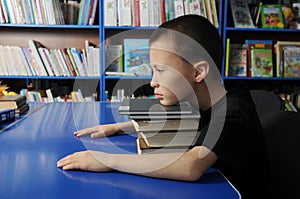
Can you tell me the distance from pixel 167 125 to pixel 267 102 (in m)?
0.65

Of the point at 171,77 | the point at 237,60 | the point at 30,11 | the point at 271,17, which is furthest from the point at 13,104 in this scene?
the point at 271,17

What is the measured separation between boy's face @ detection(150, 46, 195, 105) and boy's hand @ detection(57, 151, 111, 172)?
0.93 ft

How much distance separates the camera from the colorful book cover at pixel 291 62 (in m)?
2.66

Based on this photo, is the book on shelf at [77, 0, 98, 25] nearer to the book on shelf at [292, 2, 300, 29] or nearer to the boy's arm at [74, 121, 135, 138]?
the book on shelf at [292, 2, 300, 29]

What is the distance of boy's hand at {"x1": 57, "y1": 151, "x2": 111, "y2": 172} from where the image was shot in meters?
0.62

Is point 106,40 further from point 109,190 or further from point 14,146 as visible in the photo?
point 109,190

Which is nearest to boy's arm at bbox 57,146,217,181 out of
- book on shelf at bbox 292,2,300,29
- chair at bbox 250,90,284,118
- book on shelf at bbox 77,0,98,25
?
chair at bbox 250,90,284,118

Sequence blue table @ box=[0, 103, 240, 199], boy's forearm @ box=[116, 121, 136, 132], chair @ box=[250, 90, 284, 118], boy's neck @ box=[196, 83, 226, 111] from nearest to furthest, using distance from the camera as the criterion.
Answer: blue table @ box=[0, 103, 240, 199], boy's neck @ box=[196, 83, 226, 111], boy's forearm @ box=[116, 121, 136, 132], chair @ box=[250, 90, 284, 118]

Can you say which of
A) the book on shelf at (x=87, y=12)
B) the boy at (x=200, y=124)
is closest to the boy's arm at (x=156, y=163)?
the boy at (x=200, y=124)

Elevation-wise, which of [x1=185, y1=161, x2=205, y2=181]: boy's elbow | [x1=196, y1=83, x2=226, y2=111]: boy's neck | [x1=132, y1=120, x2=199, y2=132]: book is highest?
[x1=196, y1=83, x2=226, y2=111]: boy's neck

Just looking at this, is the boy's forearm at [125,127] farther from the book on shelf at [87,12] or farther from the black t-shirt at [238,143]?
the book on shelf at [87,12]

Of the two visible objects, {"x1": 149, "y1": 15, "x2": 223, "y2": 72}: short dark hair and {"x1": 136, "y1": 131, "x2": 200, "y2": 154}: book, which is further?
{"x1": 149, "y1": 15, "x2": 223, "y2": 72}: short dark hair

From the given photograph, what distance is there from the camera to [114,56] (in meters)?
2.68

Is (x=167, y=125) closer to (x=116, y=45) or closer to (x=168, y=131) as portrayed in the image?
(x=168, y=131)
